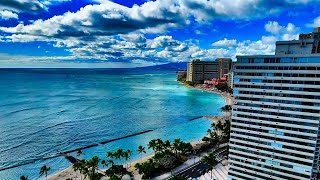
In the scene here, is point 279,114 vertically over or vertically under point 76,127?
over

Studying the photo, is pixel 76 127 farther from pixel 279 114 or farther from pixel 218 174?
pixel 279 114

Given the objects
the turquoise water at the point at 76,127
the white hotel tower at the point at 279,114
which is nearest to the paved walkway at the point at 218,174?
the white hotel tower at the point at 279,114

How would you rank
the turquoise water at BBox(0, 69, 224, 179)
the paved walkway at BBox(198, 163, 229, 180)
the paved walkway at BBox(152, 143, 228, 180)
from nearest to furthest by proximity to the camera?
the paved walkway at BBox(198, 163, 229, 180) < the paved walkway at BBox(152, 143, 228, 180) < the turquoise water at BBox(0, 69, 224, 179)

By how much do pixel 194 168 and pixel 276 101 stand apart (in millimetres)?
35374

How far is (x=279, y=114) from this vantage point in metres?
59.8

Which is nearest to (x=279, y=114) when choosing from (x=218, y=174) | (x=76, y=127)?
(x=218, y=174)

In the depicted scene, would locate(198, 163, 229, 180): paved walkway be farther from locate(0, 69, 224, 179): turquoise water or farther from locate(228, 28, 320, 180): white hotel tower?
locate(0, 69, 224, 179): turquoise water

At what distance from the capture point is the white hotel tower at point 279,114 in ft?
187

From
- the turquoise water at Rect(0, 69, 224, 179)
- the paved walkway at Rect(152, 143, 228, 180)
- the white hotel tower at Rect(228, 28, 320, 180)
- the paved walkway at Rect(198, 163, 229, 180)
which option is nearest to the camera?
the white hotel tower at Rect(228, 28, 320, 180)

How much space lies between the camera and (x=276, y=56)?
59406 mm

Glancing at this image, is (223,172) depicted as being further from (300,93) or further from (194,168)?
(300,93)

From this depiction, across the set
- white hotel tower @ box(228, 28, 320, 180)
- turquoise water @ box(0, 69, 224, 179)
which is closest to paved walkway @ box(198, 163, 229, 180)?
white hotel tower @ box(228, 28, 320, 180)

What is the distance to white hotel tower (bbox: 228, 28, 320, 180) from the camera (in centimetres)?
5691

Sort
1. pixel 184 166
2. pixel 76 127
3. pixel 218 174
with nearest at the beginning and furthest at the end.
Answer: pixel 218 174 → pixel 184 166 → pixel 76 127
